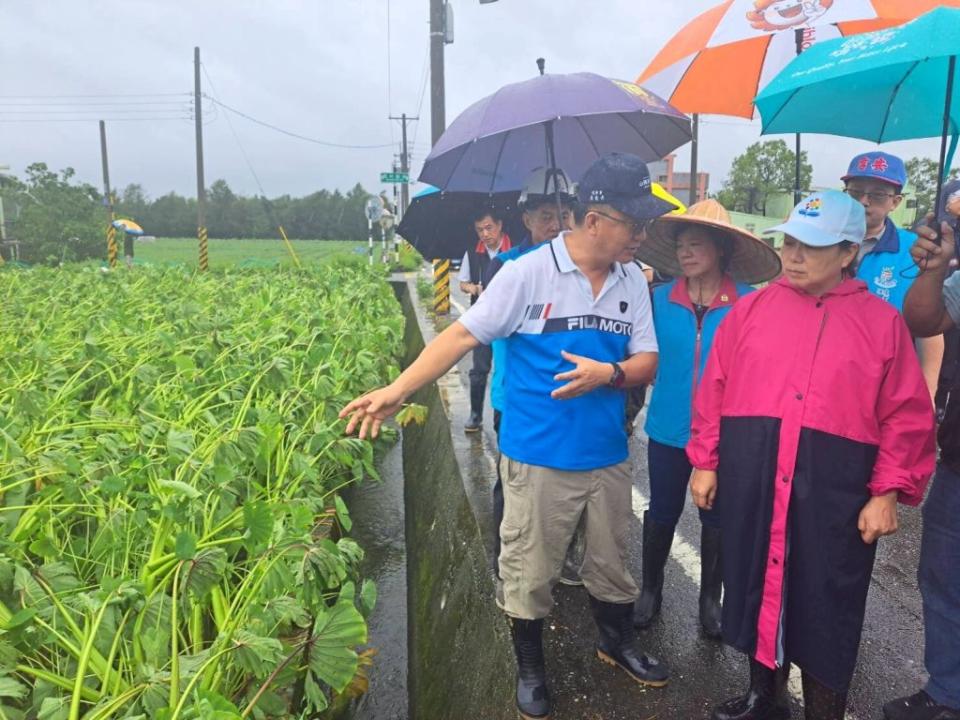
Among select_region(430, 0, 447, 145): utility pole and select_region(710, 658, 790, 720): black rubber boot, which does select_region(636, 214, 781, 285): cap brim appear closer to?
select_region(710, 658, 790, 720): black rubber boot

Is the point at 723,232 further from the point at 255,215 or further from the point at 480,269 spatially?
the point at 255,215

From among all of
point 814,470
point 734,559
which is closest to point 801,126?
point 814,470

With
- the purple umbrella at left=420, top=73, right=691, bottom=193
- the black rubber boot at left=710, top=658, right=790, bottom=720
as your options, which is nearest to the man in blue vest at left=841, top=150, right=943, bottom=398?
the purple umbrella at left=420, top=73, right=691, bottom=193

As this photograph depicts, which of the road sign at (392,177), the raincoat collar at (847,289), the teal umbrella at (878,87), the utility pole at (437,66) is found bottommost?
the raincoat collar at (847,289)

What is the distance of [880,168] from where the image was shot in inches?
125

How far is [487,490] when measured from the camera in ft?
13.9

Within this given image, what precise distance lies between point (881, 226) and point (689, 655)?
2.27 metres

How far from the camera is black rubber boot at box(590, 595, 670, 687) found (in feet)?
7.96

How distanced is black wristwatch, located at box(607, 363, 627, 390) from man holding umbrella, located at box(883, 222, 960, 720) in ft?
3.00

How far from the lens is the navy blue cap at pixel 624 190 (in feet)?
6.88

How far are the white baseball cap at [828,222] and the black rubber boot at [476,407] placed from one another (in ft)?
11.9

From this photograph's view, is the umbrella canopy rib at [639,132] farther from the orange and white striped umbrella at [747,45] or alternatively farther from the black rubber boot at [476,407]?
the black rubber boot at [476,407]

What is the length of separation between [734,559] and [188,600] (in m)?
1.70

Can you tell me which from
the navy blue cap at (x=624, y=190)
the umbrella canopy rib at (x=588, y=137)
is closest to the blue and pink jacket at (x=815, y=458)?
the navy blue cap at (x=624, y=190)
